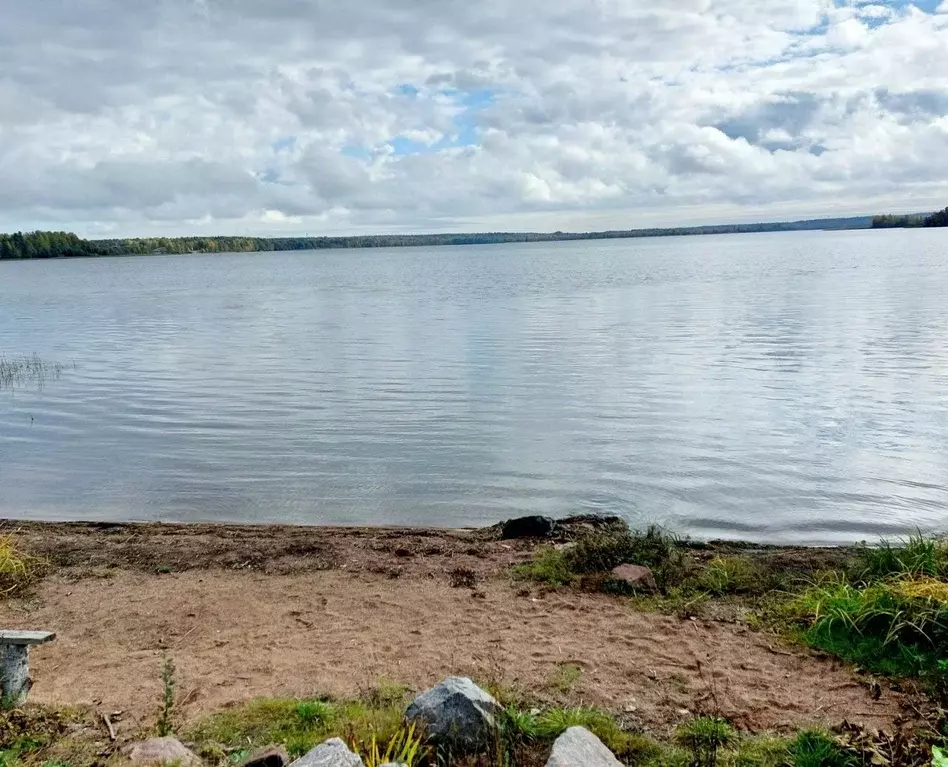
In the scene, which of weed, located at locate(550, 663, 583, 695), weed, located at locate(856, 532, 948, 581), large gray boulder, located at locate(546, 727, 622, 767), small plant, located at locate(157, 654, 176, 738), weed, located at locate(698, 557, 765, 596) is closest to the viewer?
large gray boulder, located at locate(546, 727, 622, 767)

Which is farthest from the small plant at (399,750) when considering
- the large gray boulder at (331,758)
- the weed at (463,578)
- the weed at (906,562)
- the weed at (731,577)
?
the weed at (906,562)

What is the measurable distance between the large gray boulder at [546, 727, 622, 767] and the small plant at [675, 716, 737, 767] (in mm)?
635

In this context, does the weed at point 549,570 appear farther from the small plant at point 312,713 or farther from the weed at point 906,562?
the small plant at point 312,713

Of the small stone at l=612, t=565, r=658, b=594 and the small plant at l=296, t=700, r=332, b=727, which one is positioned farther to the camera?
the small stone at l=612, t=565, r=658, b=594

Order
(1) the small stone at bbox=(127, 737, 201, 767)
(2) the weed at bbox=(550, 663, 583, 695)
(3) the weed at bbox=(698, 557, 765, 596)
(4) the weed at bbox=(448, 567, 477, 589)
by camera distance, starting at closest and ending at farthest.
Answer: (1) the small stone at bbox=(127, 737, 201, 767) → (2) the weed at bbox=(550, 663, 583, 695) → (3) the weed at bbox=(698, 557, 765, 596) → (4) the weed at bbox=(448, 567, 477, 589)

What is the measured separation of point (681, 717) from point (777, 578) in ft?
11.8

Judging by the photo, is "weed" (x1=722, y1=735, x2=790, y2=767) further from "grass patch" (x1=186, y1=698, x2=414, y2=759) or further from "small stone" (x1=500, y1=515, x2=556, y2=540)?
"small stone" (x1=500, y1=515, x2=556, y2=540)

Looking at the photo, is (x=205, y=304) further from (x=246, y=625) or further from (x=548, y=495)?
(x=246, y=625)

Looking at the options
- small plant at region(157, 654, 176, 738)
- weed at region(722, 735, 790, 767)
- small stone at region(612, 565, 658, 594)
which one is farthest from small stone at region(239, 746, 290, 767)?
small stone at region(612, 565, 658, 594)

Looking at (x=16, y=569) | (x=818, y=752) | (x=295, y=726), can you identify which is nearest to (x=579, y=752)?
(x=818, y=752)

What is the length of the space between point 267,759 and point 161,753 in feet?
2.73

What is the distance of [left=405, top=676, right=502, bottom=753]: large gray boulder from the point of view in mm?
5117

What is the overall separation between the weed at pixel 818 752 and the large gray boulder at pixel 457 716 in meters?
1.94

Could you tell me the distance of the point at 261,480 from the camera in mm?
14773
